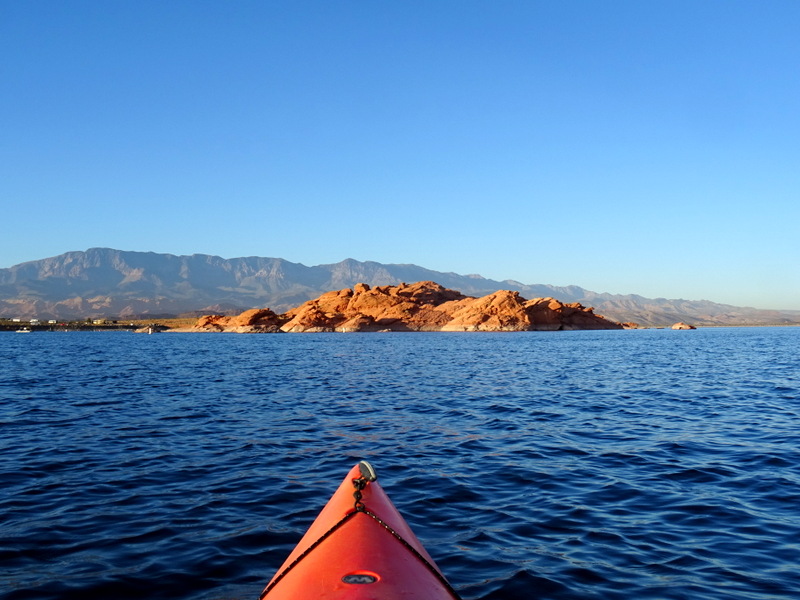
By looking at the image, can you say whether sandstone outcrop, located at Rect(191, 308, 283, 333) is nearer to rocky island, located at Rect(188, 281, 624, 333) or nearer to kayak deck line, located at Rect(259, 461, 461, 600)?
rocky island, located at Rect(188, 281, 624, 333)

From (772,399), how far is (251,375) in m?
24.0

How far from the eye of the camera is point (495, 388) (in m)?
25.5

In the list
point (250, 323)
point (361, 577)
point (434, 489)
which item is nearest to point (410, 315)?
point (250, 323)

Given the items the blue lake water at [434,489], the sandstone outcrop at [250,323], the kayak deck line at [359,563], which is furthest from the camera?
the sandstone outcrop at [250,323]

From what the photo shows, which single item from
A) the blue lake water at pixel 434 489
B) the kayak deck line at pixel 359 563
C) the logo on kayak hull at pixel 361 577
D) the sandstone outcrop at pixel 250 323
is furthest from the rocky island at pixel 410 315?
the logo on kayak hull at pixel 361 577

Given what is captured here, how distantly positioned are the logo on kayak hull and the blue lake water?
1.90m

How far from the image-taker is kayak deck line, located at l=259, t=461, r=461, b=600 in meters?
4.36

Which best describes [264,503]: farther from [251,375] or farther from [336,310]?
[336,310]

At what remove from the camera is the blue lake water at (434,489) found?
21.3 feet

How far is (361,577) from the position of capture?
448cm

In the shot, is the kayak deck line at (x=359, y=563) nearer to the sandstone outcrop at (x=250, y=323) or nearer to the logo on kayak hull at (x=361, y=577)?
the logo on kayak hull at (x=361, y=577)

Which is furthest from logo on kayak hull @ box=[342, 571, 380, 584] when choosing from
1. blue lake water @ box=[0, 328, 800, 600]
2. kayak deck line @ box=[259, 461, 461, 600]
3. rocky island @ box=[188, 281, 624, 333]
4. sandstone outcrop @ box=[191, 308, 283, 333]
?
sandstone outcrop @ box=[191, 308, 283, 333]

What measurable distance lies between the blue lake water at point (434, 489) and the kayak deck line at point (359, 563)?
1.28 metres

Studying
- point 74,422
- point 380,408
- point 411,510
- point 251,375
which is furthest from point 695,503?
point 251,375
